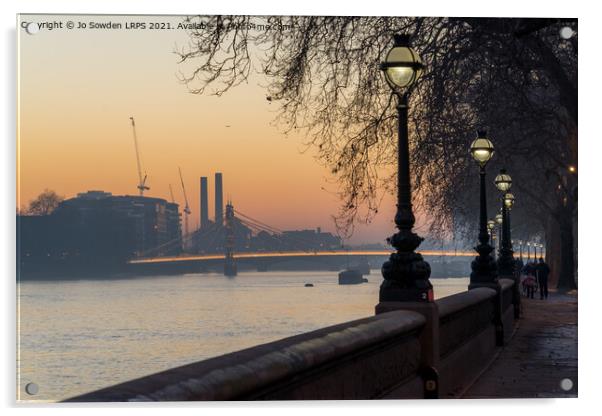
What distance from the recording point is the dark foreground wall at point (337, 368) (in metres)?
7.39

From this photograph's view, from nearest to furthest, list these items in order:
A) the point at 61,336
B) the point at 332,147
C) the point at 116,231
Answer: the point at 332,147 → the point at 116,231 → the point at 61,336

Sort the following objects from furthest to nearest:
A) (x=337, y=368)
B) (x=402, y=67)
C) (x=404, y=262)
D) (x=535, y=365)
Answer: (x=535, y=365) < (x=402, y=67) < (x=404, y=262) < (x=337, y=368)

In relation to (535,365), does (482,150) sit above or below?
above

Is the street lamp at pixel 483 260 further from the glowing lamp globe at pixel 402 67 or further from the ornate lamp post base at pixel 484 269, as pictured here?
the glowing lamp globe at pixel 402 67

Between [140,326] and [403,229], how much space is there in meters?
98.2

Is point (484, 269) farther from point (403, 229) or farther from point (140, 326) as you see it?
point (140, 326)

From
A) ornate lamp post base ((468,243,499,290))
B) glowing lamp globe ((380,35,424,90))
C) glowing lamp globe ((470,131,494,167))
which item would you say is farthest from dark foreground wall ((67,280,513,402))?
ornate lamp post base ((468,243,499,290))

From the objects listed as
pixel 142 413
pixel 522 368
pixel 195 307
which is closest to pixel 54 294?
pixel 195 307

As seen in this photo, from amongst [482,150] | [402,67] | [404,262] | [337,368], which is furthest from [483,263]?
[337,368]

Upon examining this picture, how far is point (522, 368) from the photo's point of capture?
814 inches

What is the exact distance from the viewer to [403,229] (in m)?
15.0

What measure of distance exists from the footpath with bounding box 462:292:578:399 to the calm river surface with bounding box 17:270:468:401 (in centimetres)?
1631
